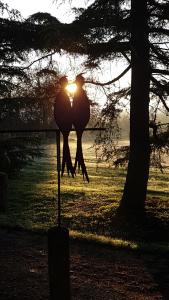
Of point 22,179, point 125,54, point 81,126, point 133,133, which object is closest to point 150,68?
point 125,54

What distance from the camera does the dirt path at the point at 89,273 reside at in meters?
5.46

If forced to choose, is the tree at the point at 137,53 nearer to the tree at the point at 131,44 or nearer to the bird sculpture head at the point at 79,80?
the tree at the point at 131,44

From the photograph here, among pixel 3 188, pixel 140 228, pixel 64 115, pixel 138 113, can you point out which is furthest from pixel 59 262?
pixel 138 113

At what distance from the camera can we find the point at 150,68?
Result: 35.5ft

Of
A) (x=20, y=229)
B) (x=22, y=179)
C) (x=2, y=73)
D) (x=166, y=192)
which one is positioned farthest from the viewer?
(x=22, y=179)

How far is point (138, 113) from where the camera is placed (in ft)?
35.2

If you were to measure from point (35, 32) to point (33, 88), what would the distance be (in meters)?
1.49

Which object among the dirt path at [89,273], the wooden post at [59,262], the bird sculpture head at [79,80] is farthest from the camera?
the dirt path at [89,273]

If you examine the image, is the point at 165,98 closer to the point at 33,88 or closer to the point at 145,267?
the point at 33,88

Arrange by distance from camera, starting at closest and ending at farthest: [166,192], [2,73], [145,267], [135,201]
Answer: [145,267] → [135,201] → [2,73] → [166,192]

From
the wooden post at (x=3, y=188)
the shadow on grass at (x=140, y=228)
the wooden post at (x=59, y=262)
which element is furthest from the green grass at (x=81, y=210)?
the wooden post at (x=59, y=262)

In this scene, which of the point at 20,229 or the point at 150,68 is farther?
the point at 150,68

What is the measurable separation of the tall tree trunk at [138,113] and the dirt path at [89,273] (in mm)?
3756

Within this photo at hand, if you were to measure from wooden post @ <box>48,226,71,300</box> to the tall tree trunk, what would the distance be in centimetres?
747
